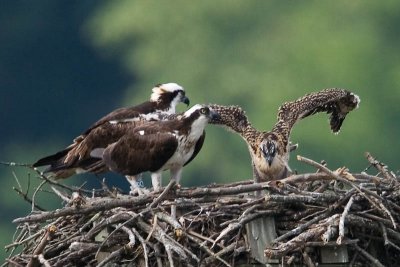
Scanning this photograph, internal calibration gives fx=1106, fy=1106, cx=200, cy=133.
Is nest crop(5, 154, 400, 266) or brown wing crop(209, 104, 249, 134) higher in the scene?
brown wing crop(209, 104, 249, 134)

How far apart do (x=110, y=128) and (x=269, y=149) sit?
163 centimetres

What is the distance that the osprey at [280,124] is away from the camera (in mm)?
6988

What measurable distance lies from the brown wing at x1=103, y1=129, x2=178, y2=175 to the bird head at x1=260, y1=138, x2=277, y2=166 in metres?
0.62

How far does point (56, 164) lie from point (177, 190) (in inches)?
105

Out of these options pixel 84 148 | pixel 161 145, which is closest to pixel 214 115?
pixel 161 145

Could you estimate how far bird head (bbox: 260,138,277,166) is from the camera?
22.7 feet

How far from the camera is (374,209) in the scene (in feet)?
19.7

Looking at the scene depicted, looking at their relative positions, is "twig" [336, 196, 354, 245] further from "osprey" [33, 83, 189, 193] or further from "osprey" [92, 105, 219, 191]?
"osprey" [33, 83, 189, 193]

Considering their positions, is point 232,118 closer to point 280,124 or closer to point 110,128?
point 280,124

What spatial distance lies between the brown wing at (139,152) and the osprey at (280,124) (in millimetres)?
379

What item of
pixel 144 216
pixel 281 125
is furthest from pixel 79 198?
pixel 281 125

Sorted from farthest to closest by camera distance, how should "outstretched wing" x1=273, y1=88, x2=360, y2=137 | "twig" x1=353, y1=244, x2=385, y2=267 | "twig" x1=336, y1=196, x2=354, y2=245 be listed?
"outstretched wing" x1=273, y1=88, x2=360, y2=137 < "twig" x1=353, y1=244, x2=385, y2=267 < "twig" x1=336, y1=196, x2=354, y2=245

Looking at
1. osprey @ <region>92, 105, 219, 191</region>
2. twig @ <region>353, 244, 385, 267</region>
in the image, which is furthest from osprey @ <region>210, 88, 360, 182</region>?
twig @ <region>353, 244, 385, 267</region>

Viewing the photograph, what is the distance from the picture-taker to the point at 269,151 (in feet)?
22.7
